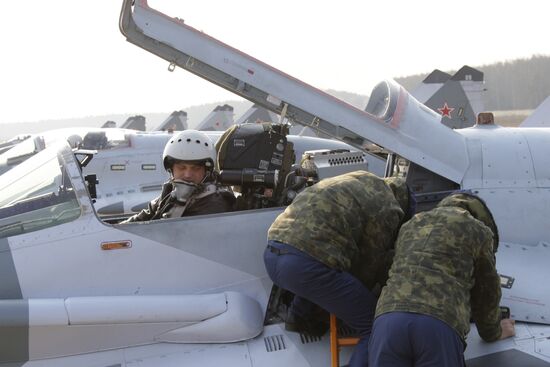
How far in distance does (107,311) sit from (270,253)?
3.09ft

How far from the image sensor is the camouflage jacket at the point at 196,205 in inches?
145

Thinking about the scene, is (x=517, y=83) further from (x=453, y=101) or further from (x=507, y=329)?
(x=507, y=329)

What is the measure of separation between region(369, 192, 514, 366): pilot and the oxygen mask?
1419mm

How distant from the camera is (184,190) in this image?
3.76 m

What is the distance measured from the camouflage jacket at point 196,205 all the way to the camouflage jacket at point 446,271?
124 centimetres

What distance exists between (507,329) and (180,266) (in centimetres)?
191

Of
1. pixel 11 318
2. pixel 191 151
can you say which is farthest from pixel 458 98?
pixel 11 318

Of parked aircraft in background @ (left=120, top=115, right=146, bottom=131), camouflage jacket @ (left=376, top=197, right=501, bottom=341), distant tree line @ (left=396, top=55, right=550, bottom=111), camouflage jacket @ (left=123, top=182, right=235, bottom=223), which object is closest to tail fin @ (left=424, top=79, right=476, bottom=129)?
camouflage jacket @ (left=123, top=182, right=235, bottom=223)

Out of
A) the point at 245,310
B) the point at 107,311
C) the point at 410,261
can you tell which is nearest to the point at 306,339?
the point at 245,310

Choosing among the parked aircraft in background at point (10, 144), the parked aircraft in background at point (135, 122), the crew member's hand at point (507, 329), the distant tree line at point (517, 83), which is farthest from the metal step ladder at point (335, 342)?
the distant tree line at point (517, 83)

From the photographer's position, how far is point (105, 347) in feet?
10.7

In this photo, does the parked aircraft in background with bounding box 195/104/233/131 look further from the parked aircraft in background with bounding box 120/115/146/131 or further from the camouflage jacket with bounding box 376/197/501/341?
the camouflage jacket with bounding box 376/197/501/341

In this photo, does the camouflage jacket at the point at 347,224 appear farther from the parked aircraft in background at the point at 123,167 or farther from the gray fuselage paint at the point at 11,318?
the parked aircraft in background at the point at 123,167

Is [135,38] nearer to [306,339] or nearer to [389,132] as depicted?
[389,132]
